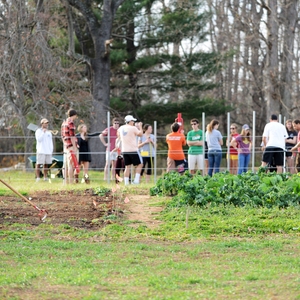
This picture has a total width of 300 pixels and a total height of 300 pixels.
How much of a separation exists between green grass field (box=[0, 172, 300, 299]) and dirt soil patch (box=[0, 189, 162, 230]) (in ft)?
1.22

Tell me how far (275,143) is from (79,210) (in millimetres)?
8315

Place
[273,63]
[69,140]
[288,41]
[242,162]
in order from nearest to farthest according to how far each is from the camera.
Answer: [69,140]
[242,162]
[273,63]
[288,41]

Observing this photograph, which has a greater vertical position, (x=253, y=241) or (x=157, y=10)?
(x=157, y=10)

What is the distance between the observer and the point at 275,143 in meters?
20.1

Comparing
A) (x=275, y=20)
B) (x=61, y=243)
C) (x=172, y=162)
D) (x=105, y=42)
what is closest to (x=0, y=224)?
(x=61, y=243)

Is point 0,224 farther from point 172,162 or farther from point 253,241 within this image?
point 172,162

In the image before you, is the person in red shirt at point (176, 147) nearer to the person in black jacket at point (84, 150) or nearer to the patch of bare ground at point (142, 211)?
the person in black jacket at point (84, 150)

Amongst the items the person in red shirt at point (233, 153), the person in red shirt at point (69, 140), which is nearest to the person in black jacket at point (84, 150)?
the person in red shirt at point (69, 140)

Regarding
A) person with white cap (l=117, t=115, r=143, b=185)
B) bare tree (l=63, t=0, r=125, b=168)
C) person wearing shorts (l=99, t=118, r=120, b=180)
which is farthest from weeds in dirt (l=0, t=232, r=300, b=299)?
bare tree (l=63, t=0, r=125, b=168)

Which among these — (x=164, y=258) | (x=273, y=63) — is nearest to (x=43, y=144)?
(x=164, y=258)

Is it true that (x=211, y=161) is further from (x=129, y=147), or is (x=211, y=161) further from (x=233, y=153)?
(x=129, y=147)

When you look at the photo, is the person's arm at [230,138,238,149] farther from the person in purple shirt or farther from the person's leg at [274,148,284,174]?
the person's leg at [274,148,284,174]

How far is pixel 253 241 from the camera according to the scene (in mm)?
10086

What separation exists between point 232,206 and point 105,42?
21434 mm
